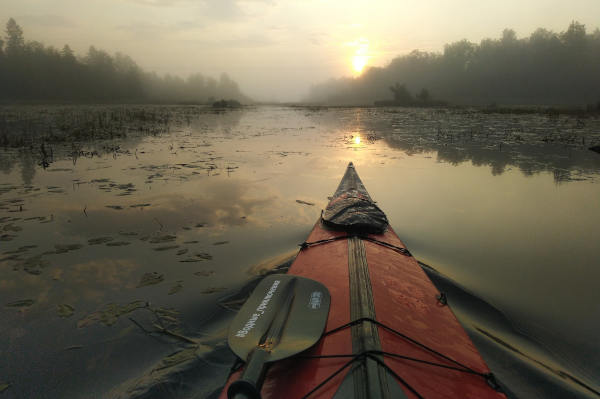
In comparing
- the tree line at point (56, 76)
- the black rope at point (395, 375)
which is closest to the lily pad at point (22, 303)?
the black rope at point (395, 375)

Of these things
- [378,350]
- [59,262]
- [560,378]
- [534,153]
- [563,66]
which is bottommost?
[560,378]

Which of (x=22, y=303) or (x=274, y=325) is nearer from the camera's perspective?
(x=274, y=325)

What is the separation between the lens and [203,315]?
2771 millimetres

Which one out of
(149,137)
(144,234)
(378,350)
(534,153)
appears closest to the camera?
(378,350)

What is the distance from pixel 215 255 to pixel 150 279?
78cm

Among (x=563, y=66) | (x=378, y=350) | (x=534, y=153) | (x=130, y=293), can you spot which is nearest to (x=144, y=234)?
(x=130, y=293)

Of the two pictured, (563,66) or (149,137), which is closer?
(149,137)

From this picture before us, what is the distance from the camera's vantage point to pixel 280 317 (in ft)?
6.23

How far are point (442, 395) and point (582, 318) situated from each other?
7.30ft

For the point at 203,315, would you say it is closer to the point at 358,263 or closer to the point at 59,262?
the point at 358,263

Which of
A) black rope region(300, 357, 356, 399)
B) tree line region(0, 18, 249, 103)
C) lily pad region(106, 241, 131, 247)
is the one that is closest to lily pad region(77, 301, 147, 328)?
lily pad region(106, 241, 131, 247)

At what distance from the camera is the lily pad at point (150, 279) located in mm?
3150

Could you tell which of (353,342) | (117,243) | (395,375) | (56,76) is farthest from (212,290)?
(56,76)

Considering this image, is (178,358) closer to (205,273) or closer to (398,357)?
(205,273)
